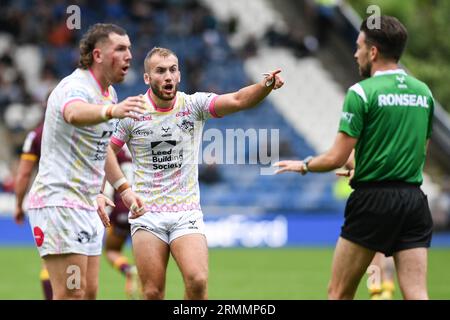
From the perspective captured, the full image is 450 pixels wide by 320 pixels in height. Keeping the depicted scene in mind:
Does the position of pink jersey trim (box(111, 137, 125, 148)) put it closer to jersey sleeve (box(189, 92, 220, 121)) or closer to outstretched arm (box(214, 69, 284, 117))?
jersey sleeve (box(189, 92, 220, 121))

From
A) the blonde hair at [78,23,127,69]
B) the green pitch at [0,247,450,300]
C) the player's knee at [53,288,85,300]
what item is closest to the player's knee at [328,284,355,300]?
the player's knee at [53,288,85,300]

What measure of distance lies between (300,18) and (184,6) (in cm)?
370

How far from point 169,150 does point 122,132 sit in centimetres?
46

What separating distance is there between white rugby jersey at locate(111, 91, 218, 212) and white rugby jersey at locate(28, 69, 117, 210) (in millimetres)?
960

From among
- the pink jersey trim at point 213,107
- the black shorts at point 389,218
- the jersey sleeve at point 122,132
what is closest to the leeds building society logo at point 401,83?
the black shorts at point 389,218

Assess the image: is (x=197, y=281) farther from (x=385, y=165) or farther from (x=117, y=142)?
(x=385, y=165)

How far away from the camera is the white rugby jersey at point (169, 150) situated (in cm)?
844

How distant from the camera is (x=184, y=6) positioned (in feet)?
90.8

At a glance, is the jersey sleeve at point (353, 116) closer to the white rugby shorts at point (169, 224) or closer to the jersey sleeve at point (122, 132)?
the white rugby shorts at point (169, 224)

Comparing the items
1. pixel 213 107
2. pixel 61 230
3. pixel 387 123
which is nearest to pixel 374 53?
pixel 387 123

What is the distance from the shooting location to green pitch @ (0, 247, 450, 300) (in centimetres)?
1304

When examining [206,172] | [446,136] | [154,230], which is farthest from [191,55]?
[154,230]
